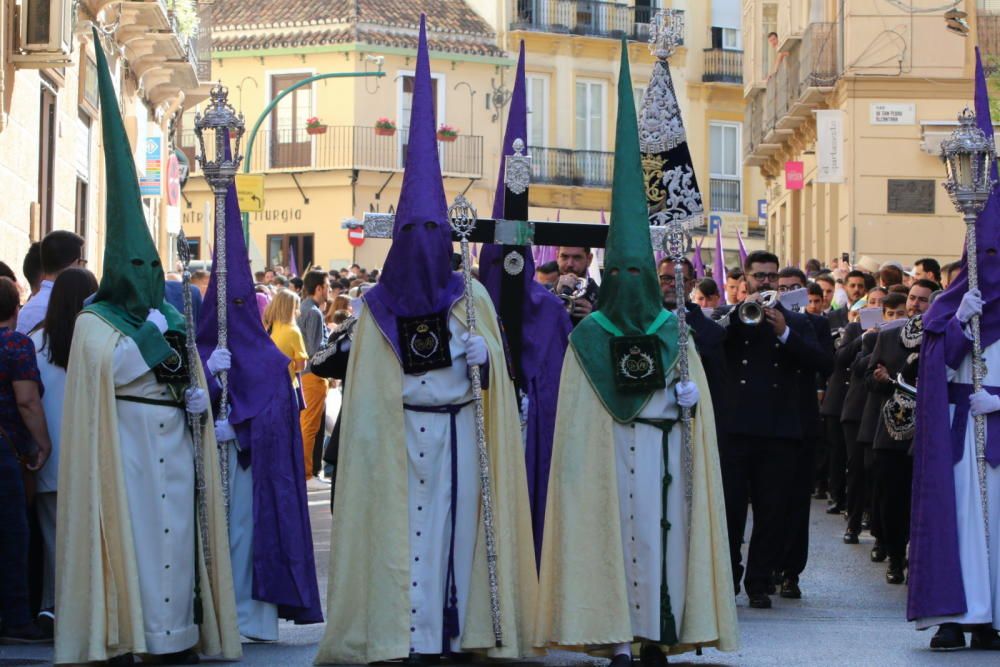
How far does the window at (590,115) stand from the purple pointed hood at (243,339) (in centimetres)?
4066

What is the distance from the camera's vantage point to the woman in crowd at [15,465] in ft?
33.4

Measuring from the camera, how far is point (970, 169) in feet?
34.5

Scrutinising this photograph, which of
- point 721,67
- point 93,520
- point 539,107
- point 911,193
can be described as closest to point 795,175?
point 911,193

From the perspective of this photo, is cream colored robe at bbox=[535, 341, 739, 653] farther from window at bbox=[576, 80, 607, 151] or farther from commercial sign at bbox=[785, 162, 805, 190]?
window at bbox=[576, 80, 607, 151]

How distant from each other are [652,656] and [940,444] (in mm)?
1971

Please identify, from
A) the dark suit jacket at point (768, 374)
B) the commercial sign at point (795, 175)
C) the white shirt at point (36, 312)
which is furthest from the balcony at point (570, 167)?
the white shirt at point (36, 312)

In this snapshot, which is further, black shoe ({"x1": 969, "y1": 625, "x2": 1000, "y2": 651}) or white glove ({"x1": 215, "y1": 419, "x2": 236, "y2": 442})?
white glove ({"x1": 215, "y1": 419, "x2": 236, "y2": 442})

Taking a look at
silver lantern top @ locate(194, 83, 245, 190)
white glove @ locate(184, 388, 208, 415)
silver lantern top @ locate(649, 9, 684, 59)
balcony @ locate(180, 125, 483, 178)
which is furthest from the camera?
balcony @ locate(180, 125, 483, 178)

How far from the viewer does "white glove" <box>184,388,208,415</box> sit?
9581mm

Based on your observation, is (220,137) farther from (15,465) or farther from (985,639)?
(985,639)

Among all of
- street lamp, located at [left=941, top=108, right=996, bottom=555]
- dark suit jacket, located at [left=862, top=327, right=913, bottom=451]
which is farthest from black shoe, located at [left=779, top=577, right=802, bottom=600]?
street lamp, located at [left=941, top=108, right=996, bottom=555]

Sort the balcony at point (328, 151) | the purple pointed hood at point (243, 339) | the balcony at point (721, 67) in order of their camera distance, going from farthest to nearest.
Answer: the balcony at point (721, 67) < the balcony at point (328, 151) < the purple pointed hood at point (243, 339)

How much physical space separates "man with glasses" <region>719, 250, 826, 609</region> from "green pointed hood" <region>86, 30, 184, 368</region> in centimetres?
384

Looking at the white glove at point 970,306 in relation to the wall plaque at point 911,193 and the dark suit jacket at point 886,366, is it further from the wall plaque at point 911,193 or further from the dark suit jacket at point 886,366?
the wall plaque at point 911,193
